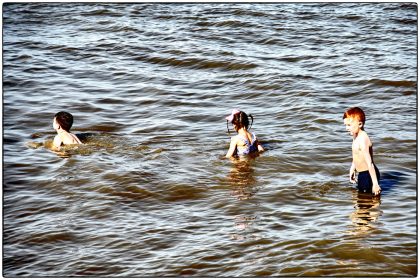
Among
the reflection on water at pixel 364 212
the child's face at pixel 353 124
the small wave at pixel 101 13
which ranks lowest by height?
the reflection on water at pixel 364 212

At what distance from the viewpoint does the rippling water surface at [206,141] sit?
7020mm

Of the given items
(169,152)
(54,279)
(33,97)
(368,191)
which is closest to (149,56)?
(33,97)

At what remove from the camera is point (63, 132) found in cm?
1116

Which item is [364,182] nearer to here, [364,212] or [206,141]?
[364,212]

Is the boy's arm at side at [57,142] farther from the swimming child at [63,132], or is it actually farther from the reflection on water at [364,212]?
the reflection on water at [364,212]

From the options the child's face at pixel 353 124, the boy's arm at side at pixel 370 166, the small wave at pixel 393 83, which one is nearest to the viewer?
the boy's arm at side at pixel 370 166

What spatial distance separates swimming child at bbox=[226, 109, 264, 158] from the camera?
1033cm

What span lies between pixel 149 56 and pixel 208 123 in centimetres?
535

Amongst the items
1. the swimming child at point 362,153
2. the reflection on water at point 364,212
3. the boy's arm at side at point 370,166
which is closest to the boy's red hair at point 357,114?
the swimming child at point 362,153

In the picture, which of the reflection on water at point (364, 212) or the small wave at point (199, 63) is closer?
Result: the reflection on water at point (364, 212)

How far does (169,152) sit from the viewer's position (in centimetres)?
1066

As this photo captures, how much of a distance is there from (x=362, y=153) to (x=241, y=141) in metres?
2.37

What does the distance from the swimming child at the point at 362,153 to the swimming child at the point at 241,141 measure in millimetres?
2180

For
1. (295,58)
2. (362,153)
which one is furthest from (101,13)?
(362,153)
